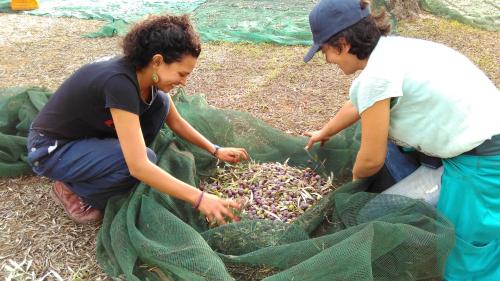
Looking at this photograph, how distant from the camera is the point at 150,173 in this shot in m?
2.06

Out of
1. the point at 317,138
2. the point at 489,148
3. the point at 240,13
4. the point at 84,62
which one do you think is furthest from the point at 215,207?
the point at 240,13

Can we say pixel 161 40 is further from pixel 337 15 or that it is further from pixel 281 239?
pixel 281 239

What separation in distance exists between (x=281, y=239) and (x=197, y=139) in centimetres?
91

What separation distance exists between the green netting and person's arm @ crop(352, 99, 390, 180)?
367 centimetres

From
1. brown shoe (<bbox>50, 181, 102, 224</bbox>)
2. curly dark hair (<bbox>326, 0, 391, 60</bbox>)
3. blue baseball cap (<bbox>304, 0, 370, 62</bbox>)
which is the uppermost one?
blue baseball cap (<bbox>304, 0, 370, 62</bbox>)

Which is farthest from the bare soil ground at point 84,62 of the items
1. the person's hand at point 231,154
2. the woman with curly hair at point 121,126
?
the person's hand at point 231,154

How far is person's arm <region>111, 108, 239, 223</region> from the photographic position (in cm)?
200

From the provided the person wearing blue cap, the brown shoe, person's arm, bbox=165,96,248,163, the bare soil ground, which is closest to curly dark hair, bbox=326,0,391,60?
the person wearing blue cap

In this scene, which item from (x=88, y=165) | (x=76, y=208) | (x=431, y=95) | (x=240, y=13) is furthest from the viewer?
(x=240, y=13)

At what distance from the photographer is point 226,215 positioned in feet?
6.70

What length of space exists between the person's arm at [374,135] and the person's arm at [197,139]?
76 cm

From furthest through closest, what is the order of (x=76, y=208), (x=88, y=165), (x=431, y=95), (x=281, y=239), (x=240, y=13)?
1. (x=240, y=13)
2. (x=76, y=208)
3. (x=88, y=165)
4. (x=281, y=239)
5. (x=431, y=95)

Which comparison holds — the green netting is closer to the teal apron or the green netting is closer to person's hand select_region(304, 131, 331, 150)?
person's hand select_region(304, 131, 331, 150)

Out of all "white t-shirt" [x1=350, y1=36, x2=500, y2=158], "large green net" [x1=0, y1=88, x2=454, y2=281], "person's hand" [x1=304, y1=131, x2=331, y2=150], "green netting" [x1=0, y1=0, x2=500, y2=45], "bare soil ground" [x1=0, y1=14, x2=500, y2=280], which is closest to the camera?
"large green net" [x1=0, y1=88, x2=454, y2=281]
